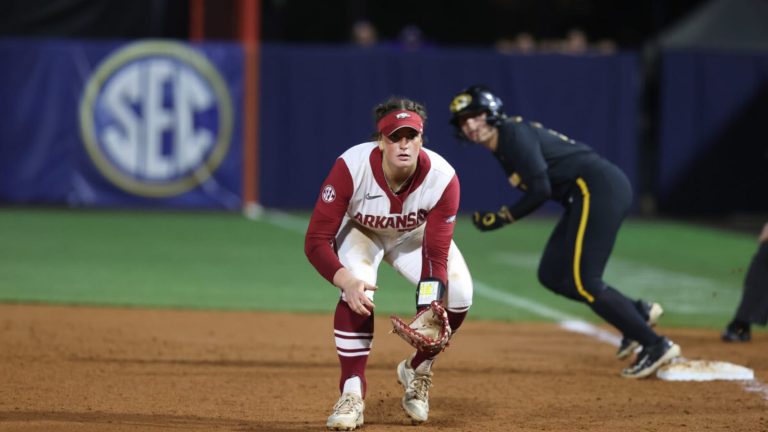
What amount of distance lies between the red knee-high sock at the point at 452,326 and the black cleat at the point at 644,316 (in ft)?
6.32

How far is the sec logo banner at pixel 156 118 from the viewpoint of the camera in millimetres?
18547

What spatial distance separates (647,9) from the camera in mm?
30109

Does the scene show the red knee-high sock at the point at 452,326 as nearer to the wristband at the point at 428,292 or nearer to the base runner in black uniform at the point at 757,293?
the wristband at the point at 428,292

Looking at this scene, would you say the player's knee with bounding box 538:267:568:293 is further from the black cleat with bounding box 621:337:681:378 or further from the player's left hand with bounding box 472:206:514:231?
the black cleat with bounding box 621:337:681:378

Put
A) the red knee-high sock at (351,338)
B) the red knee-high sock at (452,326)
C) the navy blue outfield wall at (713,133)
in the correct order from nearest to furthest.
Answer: the red knee-high sock at (351,338) < the red knee-high sock at (452,326) < the navy blue outfield wall at (713,133)

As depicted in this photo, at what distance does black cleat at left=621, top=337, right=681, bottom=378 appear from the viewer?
25.3ft

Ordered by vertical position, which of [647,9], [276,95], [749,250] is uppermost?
[647,9]

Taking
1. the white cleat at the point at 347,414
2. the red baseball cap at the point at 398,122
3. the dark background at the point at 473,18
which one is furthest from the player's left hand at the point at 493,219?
the dark background at the point at 473,18

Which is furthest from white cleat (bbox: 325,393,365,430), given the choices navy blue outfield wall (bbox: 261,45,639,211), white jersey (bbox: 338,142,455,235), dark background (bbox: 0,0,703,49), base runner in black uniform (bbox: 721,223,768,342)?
dark background (bbox: 0,0,703,49)

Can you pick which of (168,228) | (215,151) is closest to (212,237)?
(168,228)

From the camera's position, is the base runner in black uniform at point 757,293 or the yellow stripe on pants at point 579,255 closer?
the yellow stripe on pants at point 579,255

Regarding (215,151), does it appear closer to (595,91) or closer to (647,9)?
(595,91)

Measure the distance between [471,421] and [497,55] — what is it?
1323 cm

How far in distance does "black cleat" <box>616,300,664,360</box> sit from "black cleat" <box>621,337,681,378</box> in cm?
43
